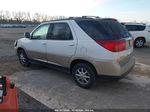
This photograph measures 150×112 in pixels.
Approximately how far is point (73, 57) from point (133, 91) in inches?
68.9

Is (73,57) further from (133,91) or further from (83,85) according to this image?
(133,91)

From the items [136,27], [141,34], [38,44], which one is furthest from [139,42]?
[38,44]

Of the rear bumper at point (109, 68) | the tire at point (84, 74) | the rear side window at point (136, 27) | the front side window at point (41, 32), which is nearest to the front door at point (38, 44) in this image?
the front side window at point (41, 32)

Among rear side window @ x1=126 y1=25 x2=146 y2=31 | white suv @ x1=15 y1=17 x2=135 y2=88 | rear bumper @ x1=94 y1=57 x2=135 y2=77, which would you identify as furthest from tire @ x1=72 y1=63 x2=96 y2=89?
rear side window @ x1=126 y1=25 x2=146 y2=31

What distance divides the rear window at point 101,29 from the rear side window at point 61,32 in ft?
1.26

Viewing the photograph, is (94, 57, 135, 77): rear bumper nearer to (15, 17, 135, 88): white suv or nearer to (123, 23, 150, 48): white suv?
(15, 17, 135, 88): white suv

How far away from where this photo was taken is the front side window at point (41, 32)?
14.3 ft

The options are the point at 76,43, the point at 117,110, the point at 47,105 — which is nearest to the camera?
the point at 117,110

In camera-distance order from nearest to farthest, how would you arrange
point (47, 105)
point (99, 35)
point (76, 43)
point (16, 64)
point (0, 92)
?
point (0, 92) → point (47, 105) → point (99, 35) → point (76, 43) → point (16, 64)

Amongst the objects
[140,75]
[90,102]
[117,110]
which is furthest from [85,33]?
[140,75]

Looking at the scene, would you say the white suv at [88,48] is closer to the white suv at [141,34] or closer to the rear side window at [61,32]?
the rear side window at [61,32]

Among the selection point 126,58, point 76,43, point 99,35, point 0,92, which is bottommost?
point 0,92

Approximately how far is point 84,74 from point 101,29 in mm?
1187

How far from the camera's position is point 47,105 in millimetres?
2900
